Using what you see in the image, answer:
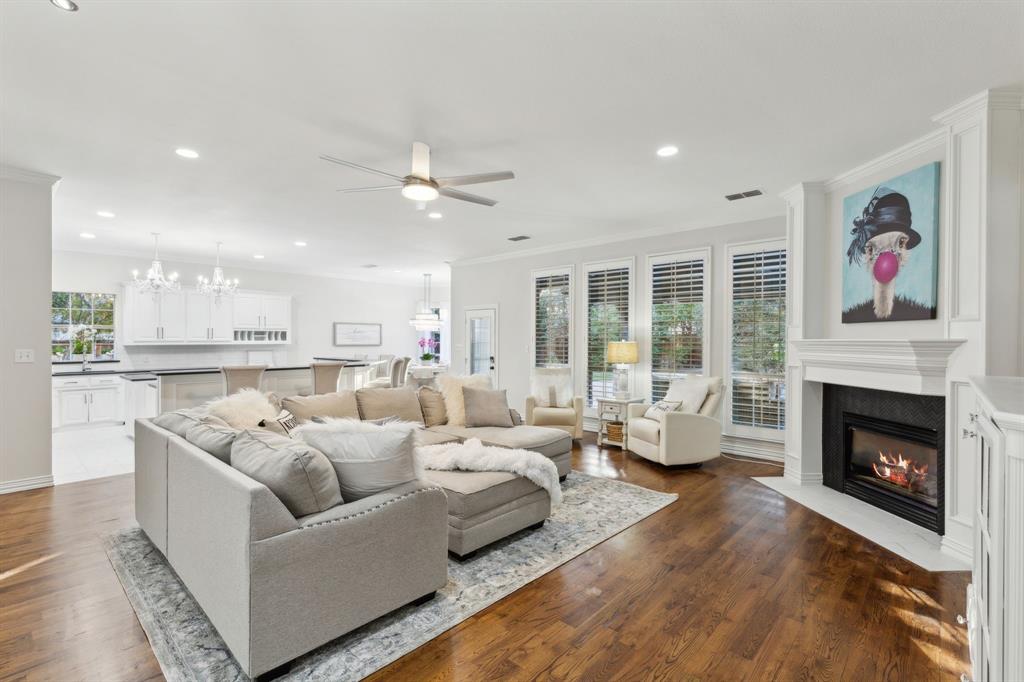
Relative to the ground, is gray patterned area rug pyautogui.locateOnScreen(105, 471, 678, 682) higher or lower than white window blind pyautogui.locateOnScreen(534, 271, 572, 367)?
lower

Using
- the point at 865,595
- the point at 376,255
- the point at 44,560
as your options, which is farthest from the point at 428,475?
the point at 376,255

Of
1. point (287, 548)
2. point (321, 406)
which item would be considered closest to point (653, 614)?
point (287, 548)

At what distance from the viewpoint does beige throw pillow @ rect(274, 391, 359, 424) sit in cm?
376

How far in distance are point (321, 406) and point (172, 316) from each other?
19.4ft

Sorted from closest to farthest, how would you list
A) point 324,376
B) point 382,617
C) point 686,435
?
point 382,617
point 686,435
point 324,376

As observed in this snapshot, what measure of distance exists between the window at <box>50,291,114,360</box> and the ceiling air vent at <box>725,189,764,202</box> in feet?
30.5

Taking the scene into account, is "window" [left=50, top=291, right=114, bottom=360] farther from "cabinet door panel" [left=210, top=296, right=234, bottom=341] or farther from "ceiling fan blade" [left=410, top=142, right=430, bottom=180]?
"ceiling fan blade" [left=410, top=142, right=430, bottom=180]

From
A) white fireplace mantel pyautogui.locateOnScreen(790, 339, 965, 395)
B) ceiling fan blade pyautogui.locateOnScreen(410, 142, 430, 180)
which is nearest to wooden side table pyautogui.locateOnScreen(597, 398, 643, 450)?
white fireplace mantel pyautogui.locateOnScreen(790, 339, 965, 395)

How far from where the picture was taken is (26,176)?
13.5 feet

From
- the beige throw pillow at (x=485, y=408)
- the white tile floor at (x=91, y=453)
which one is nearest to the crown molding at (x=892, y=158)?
the beige throw pillow at (x=485, y=408)

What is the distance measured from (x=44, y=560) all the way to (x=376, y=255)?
599 centimetres

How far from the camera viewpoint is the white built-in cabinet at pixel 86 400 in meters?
6.65

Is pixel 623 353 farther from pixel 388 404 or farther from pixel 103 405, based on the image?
pixel 103 405

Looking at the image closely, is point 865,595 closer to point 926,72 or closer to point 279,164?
point 926,72
